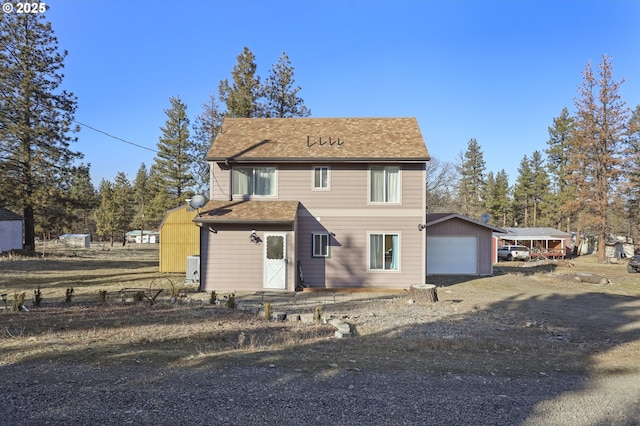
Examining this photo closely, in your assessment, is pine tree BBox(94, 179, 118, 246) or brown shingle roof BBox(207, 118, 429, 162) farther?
pine tree BBox(94, 179, 118, 246)

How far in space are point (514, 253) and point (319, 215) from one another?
1185 inches

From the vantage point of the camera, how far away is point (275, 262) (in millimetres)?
15156

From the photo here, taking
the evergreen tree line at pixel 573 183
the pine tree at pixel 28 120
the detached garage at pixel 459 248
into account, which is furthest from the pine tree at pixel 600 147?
the pine tree at pixel 28 120

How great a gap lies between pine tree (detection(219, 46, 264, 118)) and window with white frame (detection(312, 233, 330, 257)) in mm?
18006

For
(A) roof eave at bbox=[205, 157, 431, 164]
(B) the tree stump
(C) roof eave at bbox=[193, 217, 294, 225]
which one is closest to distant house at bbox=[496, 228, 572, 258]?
(A) roof eave at bbox=[205, 157, 431, 164]

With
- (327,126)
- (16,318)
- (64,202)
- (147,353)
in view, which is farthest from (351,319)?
(64,202)

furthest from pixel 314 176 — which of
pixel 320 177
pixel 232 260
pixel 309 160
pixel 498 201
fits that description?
pixel 498 201

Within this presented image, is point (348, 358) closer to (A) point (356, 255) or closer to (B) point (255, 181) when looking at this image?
(A) point (356, 255)

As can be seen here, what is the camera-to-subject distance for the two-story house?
1523cm

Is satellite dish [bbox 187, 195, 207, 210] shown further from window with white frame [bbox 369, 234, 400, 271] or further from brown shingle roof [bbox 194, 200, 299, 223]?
window with white frame [bbox 369, 234, 400, 271]

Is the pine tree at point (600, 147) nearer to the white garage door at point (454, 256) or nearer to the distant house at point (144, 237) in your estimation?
the white garage door at point (454, 256)

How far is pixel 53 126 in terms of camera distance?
91.2 ft

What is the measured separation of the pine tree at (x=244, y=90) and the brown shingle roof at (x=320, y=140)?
12.0m

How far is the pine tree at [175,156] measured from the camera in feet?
122
